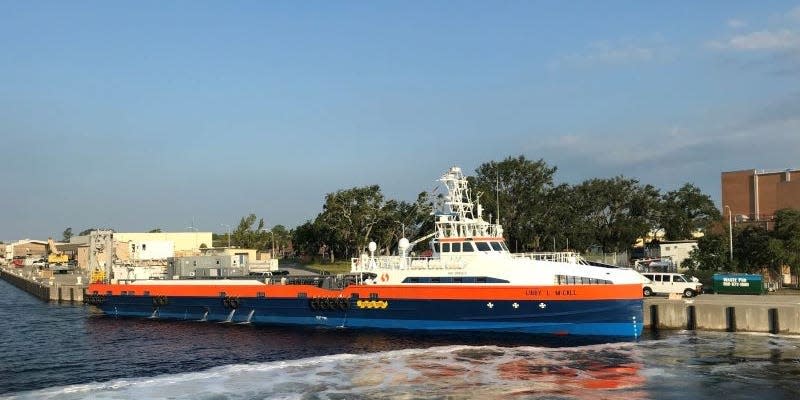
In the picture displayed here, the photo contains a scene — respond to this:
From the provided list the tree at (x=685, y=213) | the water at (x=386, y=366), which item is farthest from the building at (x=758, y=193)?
the water at (x=386, y=366)

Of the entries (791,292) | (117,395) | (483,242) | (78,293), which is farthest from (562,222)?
(117,395)

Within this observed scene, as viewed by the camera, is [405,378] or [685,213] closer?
[405,378]

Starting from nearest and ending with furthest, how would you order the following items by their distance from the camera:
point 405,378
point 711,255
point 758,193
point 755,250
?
1. point 405,378
2. point 755,250
3. point 711,255
4. point 758,193

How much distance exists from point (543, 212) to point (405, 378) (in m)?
59.3

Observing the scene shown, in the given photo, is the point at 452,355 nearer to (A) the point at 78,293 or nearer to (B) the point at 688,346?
(B) the point at 688,346

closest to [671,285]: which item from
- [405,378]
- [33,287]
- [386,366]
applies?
[386,366]

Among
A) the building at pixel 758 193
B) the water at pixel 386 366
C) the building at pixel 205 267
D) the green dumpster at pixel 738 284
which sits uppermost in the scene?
the building at pixel 758 193

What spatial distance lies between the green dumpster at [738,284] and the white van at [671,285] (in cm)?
255

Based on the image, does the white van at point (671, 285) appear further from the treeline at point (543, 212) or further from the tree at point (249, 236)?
the tree at point (249, 236)

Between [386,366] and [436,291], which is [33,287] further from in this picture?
[386,366]

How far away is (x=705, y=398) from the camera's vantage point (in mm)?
21297

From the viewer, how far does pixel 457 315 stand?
35.5 m

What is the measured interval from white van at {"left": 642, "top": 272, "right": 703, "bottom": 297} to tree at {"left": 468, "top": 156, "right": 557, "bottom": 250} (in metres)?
35.6

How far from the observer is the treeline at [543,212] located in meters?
80.5
